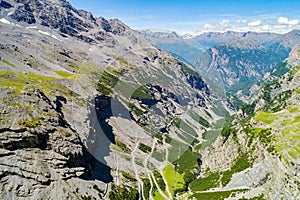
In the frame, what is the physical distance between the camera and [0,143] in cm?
11325

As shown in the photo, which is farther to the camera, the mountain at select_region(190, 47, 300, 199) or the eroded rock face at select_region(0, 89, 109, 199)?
the eroded rock face at select_region(0, 89, 109, 199)

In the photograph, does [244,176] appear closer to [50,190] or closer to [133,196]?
[133,196]

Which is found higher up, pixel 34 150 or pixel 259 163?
pixel 34 150

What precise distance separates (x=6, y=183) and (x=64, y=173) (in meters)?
23.2

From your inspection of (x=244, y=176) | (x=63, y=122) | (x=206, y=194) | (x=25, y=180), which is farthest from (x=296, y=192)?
(x=63, y=122)

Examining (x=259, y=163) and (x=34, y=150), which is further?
(x=259, y=163)

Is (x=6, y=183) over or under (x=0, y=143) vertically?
under

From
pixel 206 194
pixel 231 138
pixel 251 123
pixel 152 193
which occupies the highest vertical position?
pixel 251 123

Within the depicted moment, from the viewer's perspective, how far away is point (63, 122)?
148 metres

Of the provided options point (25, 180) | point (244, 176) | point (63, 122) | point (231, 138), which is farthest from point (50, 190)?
point (231, 138)

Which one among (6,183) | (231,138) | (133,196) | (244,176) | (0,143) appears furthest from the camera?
(231,138)

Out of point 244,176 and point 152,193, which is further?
point 152,193

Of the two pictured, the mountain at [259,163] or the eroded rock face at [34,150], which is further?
the eroded rock face at [34,150]

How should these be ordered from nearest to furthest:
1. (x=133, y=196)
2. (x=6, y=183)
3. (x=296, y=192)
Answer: (x=296, y=192), (x=6, y=183), (x=133, y=196)
